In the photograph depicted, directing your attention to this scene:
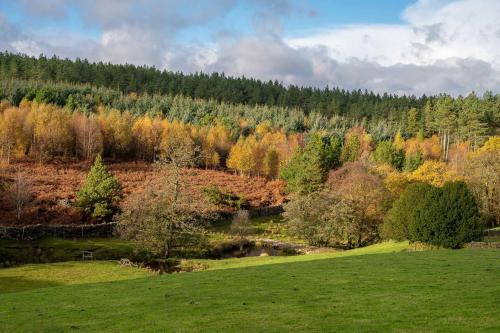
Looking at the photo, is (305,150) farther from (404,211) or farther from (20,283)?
(20,283)

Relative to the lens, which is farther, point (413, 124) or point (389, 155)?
point (413, 124)

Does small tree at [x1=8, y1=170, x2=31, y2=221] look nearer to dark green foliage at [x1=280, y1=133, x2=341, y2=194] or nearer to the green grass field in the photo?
dark green foliage at [x1=280, y1=133, x2=341, y2=194]

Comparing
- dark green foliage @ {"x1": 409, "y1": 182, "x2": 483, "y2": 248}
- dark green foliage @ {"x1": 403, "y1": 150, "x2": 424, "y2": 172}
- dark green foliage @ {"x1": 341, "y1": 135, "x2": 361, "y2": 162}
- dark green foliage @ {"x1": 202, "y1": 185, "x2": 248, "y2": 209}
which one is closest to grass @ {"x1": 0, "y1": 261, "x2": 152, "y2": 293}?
dark green foliage @ {"x1": 409, "y1": 182, "x2": 483, "y2": 248}

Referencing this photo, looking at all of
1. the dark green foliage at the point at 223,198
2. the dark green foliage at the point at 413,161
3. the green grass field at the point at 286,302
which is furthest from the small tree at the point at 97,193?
the dark green foliage at the point at 413,161

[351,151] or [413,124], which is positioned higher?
[413,124]

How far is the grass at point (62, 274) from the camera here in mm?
39469

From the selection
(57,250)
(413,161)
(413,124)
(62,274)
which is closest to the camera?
(62,274)

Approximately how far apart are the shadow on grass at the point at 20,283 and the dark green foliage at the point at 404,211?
32.7 meters

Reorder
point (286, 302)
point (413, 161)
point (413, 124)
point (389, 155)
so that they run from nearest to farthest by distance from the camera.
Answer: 1. point (286, 302)
2. point (413, 161)
3. point (389, 155)
4. point (413, 124)

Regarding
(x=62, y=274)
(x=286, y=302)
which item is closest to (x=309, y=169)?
(x=62, y=274)

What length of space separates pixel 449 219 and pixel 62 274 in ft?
114

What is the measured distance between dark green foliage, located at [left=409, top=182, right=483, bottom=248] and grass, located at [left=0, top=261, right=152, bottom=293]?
25.4 meters

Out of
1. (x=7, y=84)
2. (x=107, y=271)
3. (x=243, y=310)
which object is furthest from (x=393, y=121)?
(x=243, y=310)

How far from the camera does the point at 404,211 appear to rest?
47.9 m
